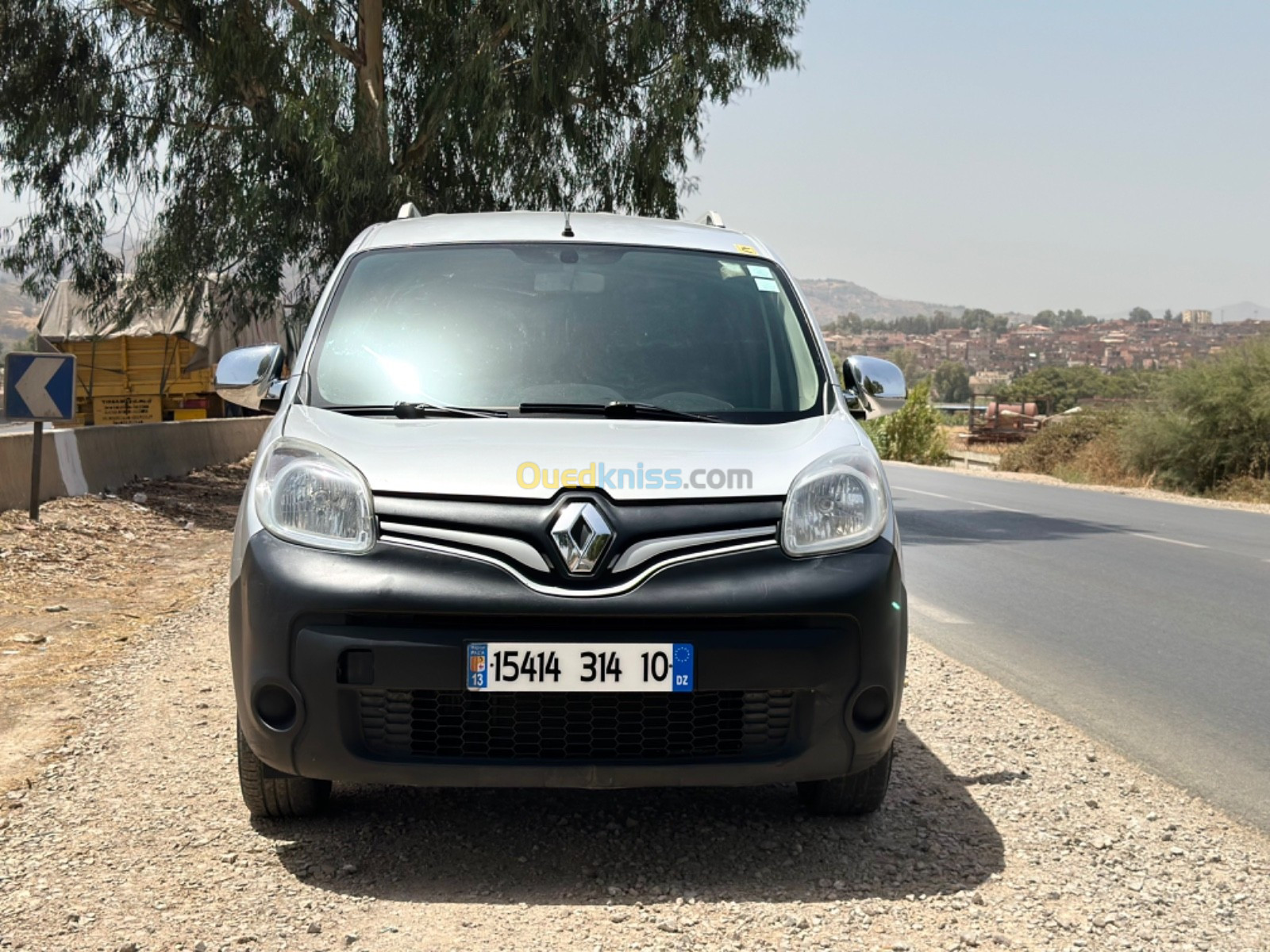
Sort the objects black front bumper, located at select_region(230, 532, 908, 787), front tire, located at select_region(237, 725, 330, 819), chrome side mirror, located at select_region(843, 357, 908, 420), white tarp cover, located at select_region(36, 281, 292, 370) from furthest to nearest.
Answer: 1. white tarp cover, located at select_region(36, 281, 292, 370)
2. chrome side mirror, located at select_region(843, 357, 908, 420)
3. front tire, located at select_region(237, 725, 330, 819)
4. black front bumper, located at select_region(230, 532, 908, 787)

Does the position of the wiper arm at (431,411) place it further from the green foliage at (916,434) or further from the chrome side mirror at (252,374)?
the green foliage at (916,434)

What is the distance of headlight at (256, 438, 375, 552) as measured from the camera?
397 cm

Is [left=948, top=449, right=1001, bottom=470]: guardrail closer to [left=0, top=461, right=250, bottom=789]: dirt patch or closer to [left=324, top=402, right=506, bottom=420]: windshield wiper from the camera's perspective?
[left=0, top=461, right=250, bottom=789]: dirt patch

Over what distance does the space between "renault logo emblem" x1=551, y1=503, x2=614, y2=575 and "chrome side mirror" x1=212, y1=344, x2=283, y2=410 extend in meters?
1.87

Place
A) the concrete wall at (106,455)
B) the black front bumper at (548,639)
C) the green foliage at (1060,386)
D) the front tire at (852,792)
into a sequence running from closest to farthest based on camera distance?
1. the black front bumper at (548,639)
2. the front tire at (852,792)
3. the concrete wall at (106,455)
4. the green foliage at (1060,386)

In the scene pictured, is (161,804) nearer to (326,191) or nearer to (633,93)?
(326,191)

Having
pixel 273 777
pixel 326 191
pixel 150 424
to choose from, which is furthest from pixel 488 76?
pixel 273 777

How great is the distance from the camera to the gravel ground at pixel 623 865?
3.66 meters

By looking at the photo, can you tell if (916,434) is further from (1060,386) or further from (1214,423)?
(1060,386)

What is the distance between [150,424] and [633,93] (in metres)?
7.48

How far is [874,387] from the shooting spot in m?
5.56

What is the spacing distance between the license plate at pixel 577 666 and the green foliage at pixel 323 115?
13992 mm

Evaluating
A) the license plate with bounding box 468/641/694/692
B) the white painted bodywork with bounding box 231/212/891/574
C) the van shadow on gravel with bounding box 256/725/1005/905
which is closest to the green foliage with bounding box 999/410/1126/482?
the van shadow on gravel with bounding box 256/725/1005/905

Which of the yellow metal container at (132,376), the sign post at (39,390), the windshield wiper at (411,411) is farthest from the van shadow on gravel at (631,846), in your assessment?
the yellow metal container at (132,376)
